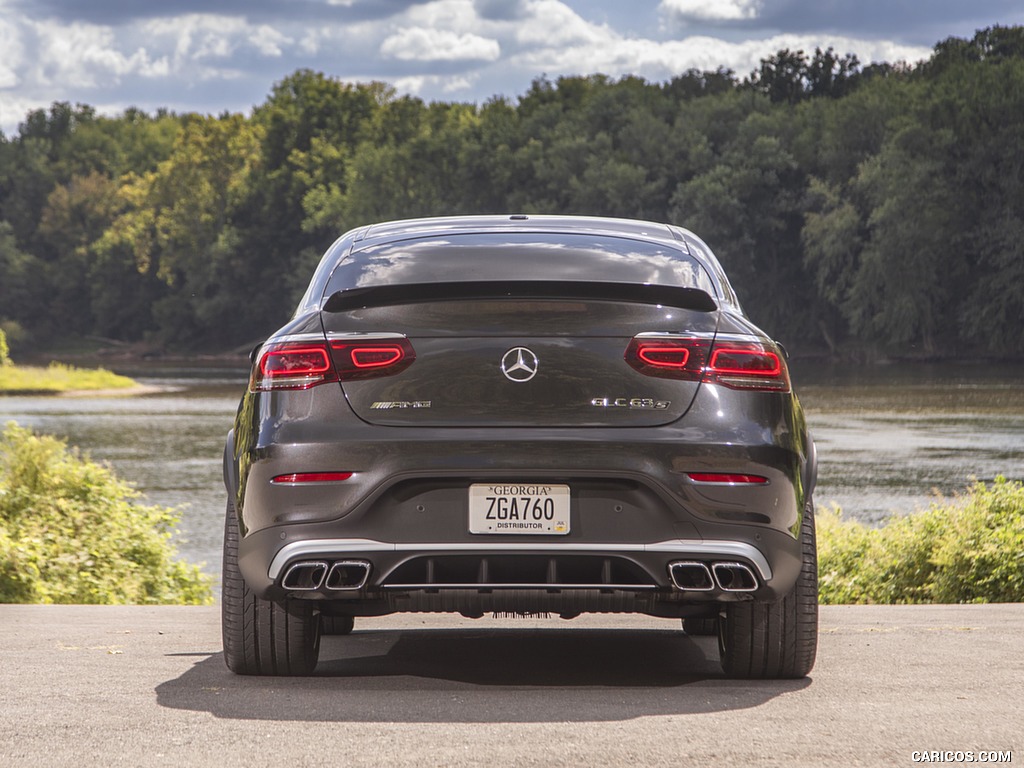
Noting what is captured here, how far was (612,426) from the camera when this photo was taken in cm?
511

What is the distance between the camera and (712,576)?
5.12m

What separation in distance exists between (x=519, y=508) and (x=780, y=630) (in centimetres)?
115

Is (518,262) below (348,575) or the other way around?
the other way around

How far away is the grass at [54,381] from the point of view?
7744 centimetres

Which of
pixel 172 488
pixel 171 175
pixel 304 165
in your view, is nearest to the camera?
pixel 172 488

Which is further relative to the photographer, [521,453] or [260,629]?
[260,629]

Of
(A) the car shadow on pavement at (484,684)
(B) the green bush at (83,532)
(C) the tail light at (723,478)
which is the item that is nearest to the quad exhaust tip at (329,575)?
(A) the car shadow on pavement at (484,684)

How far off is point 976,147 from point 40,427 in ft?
152

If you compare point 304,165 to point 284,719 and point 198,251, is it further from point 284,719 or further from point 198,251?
point 284,719

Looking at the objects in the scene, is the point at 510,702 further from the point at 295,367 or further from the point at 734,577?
the point at 295,367

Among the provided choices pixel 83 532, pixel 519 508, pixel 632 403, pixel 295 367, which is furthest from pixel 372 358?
pixel 83 532

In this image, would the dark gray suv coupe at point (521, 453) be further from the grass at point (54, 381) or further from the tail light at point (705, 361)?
the grass at point (54, 381)

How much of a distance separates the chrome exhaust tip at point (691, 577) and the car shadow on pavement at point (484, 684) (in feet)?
1.25

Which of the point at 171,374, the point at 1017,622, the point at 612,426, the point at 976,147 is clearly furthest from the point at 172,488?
the point at 171,374
